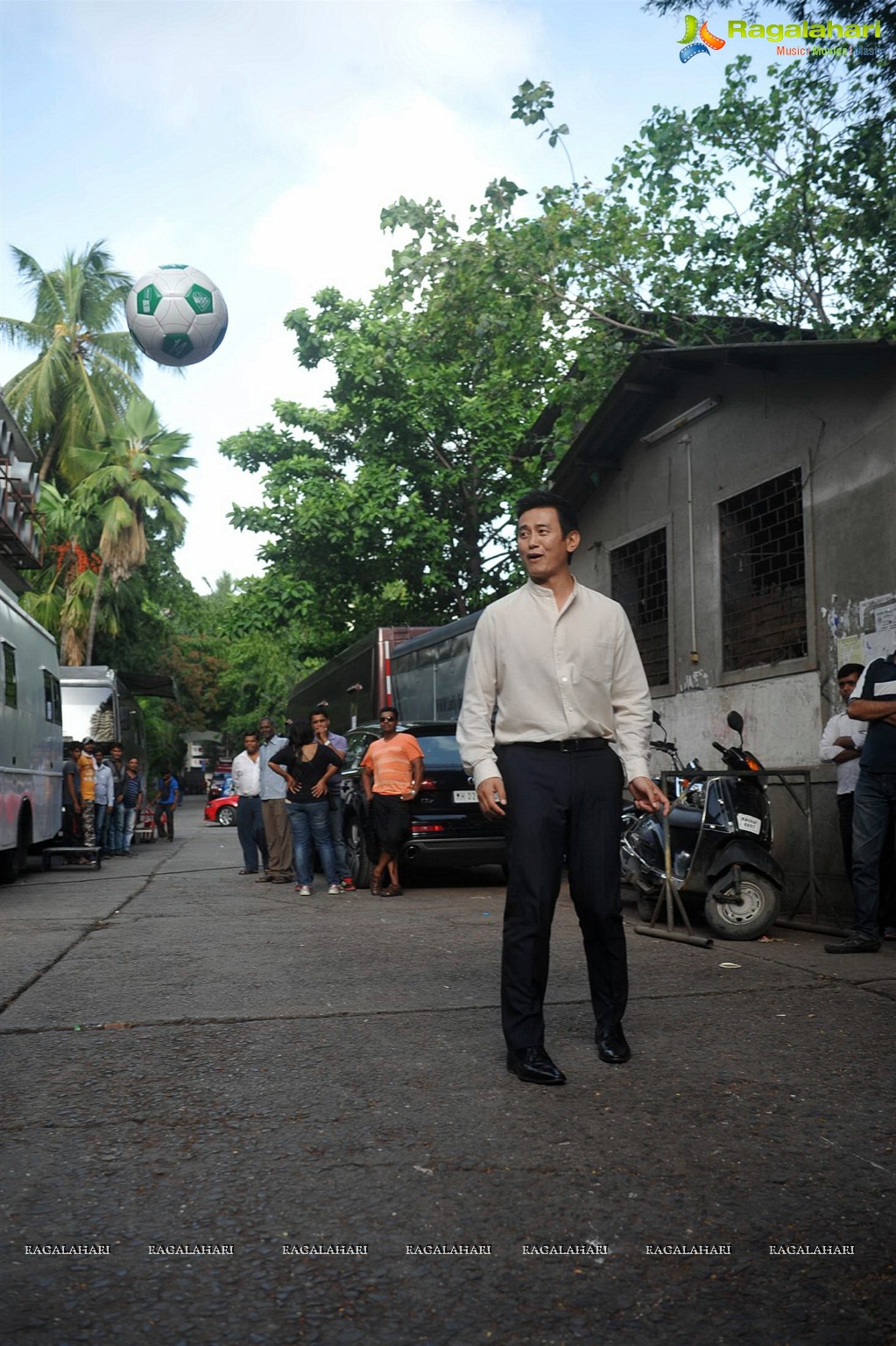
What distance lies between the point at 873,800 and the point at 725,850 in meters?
1.21

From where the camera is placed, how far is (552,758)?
4.46 meters

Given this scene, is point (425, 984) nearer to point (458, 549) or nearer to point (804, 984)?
point (804, 984)

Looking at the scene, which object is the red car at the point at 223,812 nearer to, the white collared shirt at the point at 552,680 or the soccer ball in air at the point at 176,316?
the soccer ball in air at the point at 176,316

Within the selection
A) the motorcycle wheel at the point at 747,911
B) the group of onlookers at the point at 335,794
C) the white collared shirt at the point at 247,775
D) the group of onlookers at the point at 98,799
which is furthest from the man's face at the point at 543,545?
the group of onlookers at the point at 98,799

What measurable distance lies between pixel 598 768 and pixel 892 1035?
1.70 metres

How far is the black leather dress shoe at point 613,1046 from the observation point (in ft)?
14.9

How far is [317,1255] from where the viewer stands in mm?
2855

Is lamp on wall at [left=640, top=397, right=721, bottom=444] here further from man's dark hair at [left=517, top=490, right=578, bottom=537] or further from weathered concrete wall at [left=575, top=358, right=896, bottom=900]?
man's dark hair at [left=517, top=490, right=578, bottom=537]

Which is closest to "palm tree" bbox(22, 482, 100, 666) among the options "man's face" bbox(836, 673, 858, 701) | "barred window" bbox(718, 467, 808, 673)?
"barred window" bbox(718, 467, 808, 673)

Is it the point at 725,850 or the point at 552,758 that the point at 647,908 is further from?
the point at 552,758

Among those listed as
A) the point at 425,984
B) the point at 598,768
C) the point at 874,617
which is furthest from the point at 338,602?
the point at 598,768

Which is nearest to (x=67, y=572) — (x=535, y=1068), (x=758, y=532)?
(x=758, y=532)

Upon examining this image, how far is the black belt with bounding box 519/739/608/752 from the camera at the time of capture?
4473mm

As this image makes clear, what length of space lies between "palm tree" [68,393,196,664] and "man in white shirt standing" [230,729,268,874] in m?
18.7
